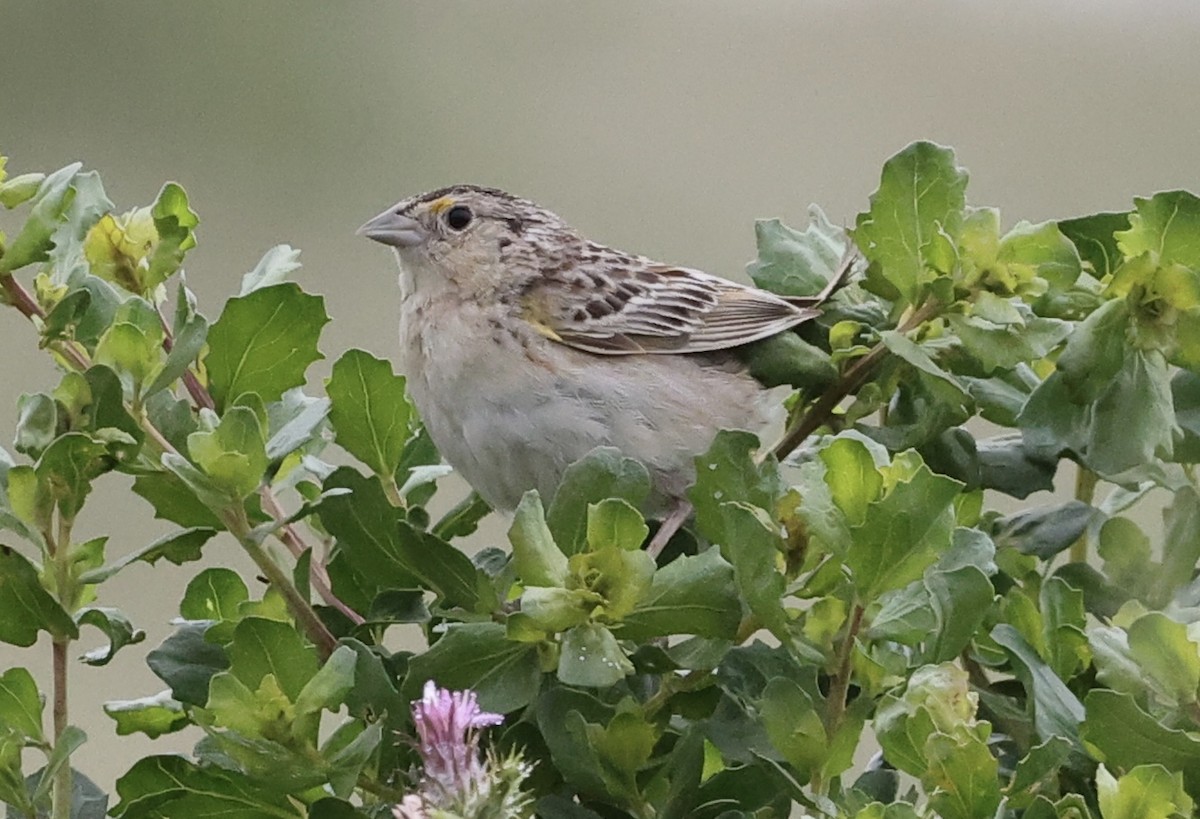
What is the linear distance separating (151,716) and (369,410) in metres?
0.21

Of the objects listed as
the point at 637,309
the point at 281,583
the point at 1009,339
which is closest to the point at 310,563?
the point at 281,583

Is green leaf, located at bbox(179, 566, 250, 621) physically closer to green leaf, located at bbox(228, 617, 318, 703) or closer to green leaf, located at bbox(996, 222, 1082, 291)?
green leaf, located at bbox(228, 617, 318, 703)

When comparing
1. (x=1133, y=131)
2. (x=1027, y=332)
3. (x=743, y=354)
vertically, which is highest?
(x=1027, y=332)

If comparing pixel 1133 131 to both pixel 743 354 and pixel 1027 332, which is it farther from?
pixel 1027 332

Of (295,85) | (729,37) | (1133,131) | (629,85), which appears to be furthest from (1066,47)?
(295,85)

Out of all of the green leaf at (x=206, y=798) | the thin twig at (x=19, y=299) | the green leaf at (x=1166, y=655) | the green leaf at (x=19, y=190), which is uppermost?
the green leaf at (x=19, y=190)

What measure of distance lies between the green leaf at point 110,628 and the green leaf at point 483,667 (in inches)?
6.8

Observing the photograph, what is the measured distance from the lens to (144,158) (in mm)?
3004

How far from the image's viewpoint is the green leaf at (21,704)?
0.80 m

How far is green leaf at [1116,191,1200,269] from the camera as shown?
A: 0.77 m

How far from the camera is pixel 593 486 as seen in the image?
720 millimetres

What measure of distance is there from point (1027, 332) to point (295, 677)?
15.2 inches

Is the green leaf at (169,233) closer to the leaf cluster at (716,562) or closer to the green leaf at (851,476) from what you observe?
the leaf cluster at (716,562)

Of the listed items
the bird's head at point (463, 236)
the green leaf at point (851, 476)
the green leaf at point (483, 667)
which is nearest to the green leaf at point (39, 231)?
the green leaf at point (483, 667)
